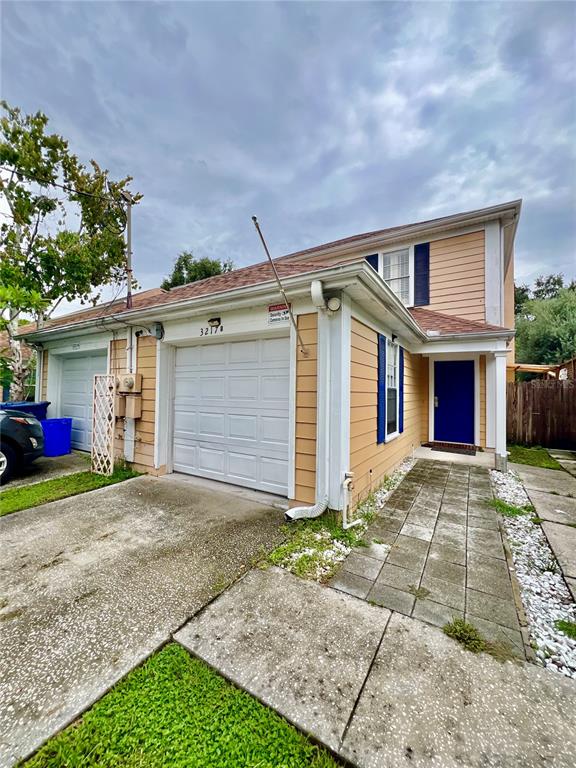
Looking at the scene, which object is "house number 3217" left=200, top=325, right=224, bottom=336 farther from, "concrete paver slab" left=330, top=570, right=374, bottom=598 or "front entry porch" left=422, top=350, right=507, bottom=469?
"front entry porch" left=422, top=350, right=507, bottom=469

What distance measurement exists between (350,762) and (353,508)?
8.10 ft

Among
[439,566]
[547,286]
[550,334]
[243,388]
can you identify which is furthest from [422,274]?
[547,286]

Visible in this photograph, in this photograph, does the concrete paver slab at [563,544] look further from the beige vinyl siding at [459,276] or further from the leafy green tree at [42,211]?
the leafy green tree at [42,211]

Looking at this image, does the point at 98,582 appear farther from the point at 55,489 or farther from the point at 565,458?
the point at 565,458

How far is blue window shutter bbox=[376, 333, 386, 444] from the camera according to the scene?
4621 mm

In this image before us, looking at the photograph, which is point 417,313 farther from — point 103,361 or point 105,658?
point 105,658

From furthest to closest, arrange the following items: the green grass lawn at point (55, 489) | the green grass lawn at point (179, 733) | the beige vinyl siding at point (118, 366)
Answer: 1. the beige vinyl siding at point (118, 366)
2. the green grass lawn at point (55, 489)
3. the green grass lawn at point (179, 733)

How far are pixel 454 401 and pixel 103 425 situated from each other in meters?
7.78

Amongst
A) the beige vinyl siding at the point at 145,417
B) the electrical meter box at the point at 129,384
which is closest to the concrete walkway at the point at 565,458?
the beige vinyl siding at the point at 145,417

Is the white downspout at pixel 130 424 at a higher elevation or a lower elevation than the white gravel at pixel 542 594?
higher

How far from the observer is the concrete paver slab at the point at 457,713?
127cm

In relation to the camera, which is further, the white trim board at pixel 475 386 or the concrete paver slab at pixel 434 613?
the white trim board at pixel 475 386

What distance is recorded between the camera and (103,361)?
646 centimetres

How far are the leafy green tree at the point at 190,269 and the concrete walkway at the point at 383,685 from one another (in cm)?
1933
